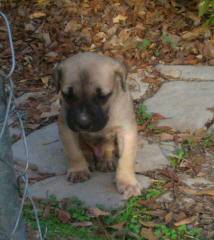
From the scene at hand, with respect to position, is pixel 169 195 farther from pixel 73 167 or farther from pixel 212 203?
pixel 73 167

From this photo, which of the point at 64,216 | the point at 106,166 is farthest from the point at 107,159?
the point at 64,216

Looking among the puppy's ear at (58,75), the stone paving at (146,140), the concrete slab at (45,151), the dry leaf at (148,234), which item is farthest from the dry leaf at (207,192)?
the puppy's ear at (58,75)

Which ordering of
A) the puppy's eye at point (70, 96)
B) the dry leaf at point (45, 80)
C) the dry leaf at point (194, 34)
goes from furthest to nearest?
the dry leaf at point (194, 34) < the dry leaf at point (45, 80) < the puppy's eye at point (70, 96)

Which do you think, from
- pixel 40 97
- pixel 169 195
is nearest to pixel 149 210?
pixel 169 195

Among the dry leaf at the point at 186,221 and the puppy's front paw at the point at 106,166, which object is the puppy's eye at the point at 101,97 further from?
the dry leaf at the point at 186,221

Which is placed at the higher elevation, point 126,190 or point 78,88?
point 78,88

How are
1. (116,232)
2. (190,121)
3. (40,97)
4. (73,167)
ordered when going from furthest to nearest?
(40,97) → (190,121) → (73,167) → (116,232)
